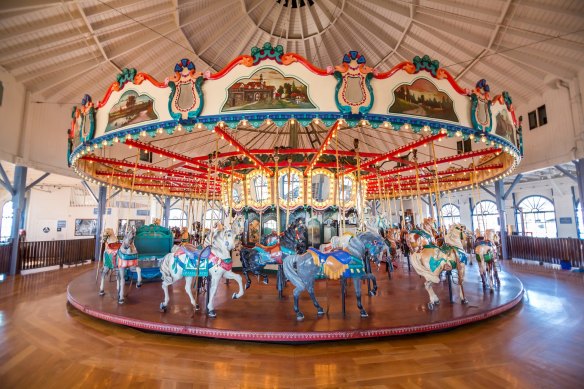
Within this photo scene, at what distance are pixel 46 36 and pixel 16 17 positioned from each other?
2.67ft

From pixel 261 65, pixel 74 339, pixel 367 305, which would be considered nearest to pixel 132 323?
pixel 74 339

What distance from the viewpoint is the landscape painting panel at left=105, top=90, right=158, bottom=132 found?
4281 mm

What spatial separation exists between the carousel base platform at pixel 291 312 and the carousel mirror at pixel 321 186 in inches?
124

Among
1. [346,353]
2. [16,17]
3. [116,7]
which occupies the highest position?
[116,7]

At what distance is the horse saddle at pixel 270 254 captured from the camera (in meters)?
5.53

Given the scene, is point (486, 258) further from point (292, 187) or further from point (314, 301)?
point (292, 187)

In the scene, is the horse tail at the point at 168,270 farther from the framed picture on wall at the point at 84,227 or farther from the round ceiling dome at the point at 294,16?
the framed picture on wall at the point at 84,227

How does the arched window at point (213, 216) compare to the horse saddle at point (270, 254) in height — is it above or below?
above

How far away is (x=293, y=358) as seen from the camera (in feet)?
10.5

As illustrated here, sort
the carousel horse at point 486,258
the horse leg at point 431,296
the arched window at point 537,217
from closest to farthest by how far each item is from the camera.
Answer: the horse leg at point 431,296, the carousel horse at point 486,258, the arched window at point 537,217

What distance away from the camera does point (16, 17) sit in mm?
6590

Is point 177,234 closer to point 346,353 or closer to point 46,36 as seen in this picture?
point 46,36

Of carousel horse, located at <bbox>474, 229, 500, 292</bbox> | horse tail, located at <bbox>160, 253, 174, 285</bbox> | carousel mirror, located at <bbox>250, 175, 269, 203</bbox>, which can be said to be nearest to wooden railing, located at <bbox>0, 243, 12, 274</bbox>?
carousel mirror, located at <bbox>250, 175, 269, 203</bbox>

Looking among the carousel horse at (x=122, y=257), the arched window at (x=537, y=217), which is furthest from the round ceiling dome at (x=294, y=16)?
the arched window at (x=537, y=217)
